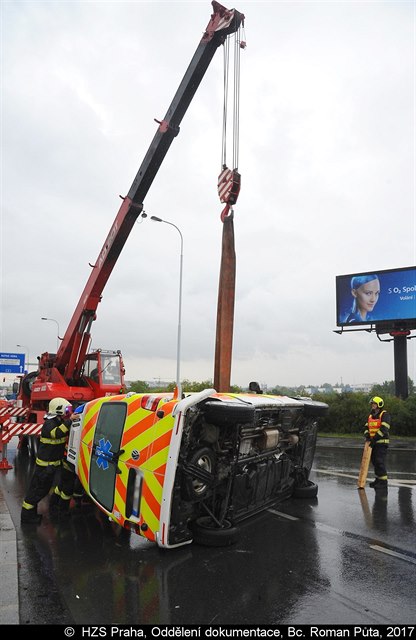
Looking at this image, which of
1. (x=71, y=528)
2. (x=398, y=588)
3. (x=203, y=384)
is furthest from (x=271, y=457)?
(x=203, y=384)

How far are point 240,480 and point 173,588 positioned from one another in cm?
159

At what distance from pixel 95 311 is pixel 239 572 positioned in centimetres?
843

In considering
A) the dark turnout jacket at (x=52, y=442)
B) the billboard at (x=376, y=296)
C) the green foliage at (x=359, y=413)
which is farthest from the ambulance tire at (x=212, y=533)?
the billboard at (x=376, y=296)

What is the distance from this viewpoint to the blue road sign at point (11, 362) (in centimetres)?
4228

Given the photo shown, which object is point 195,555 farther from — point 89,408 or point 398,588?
point 89,408

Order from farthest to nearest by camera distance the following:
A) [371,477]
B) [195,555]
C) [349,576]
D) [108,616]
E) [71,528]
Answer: [371,477]
[71,528]
[195,555]
[349,576]
[108,616]

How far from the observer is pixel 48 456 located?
6789mm

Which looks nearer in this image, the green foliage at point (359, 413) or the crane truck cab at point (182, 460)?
the crane truck cab at point (182, 460)

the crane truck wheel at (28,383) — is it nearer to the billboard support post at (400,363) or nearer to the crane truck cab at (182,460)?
the crane truck cab at (182,460)

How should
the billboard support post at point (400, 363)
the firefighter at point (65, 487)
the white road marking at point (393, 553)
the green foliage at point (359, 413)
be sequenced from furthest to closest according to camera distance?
the billboard support post at point (400, 363), the green foliage at point (359, 413), the firefighter at point (65, 487), the white road marking at point (393, 553)

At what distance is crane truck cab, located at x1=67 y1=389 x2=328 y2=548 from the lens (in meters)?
4.79

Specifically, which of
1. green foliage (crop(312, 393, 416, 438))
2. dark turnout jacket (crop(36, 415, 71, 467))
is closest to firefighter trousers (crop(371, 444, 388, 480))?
dark turnout jacket (crop(36, 415, 71, 467))

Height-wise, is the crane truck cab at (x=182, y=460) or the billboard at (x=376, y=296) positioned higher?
the billboard at (x=376, y=296)

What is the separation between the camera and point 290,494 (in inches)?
299
